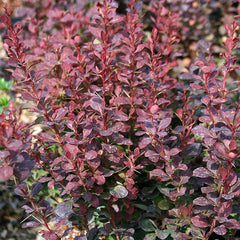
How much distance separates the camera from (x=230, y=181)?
1.53 metres

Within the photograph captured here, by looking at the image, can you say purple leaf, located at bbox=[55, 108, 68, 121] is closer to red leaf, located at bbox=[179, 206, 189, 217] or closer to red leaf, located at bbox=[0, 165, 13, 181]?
red leaf, located at bbox=[0, 165, 13, 181]

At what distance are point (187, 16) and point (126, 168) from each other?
215 centimetres

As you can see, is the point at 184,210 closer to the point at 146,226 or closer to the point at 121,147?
the point at 146,226

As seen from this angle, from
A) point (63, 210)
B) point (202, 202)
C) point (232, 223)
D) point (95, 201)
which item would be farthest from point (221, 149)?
point (63, 210)

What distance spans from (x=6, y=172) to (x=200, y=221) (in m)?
0.94

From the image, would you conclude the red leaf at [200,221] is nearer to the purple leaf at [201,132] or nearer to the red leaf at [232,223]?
the red leaf at [232,223]

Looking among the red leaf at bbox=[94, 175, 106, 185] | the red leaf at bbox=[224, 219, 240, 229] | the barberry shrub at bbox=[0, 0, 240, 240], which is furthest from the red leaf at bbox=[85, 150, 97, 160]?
the red leaf at bbox=[224, 219, 240, 229]

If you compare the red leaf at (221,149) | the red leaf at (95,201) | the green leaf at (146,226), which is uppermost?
the red leaf at (221,149)

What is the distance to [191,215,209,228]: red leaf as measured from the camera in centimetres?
163

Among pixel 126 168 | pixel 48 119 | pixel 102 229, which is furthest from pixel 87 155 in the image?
pixel 102 229

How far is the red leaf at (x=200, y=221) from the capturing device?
64.1 inches

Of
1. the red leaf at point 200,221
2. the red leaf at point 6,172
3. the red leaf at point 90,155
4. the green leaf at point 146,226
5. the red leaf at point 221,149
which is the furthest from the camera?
the green leaf at point 146,226

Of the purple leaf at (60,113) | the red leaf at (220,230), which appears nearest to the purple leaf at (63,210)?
the purple leaf at (60,113)

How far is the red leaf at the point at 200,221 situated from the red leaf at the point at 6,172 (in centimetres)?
90
